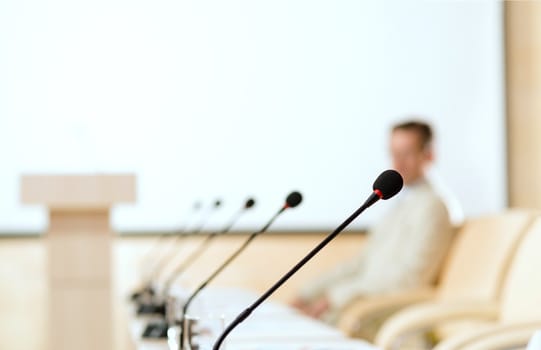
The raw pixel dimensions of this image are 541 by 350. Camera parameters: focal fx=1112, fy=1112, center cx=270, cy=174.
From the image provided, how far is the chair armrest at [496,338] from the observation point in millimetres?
3104

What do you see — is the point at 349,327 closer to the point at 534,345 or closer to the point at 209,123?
the point at 209,123

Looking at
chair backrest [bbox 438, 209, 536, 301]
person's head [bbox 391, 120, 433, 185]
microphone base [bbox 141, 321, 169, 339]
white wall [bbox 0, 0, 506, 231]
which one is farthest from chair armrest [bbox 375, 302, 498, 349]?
white wall [bbox 0, 0, 506, 231]

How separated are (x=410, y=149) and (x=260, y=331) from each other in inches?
70.0

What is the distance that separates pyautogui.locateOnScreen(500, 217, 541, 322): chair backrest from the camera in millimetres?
3590

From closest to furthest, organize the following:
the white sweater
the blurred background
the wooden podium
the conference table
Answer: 1. the conference table
2. the wooden podium
3. the white sweater
4. the blurred background

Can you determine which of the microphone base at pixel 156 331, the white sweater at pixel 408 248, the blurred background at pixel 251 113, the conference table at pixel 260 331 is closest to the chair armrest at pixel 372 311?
the white sweater at pixel 408 248

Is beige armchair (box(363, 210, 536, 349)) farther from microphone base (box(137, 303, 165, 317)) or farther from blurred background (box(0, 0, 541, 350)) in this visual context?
blurred background (box(0, 0, 541, 350))

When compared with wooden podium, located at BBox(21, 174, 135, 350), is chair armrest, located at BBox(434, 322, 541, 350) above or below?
below

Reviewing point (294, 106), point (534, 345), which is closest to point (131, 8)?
point (294, 106)

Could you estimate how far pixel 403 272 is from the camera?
4543 millimetres

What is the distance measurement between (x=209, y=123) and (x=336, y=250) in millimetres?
963

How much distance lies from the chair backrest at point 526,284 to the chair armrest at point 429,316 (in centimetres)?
7

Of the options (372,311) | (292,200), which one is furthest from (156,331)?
(372,311)

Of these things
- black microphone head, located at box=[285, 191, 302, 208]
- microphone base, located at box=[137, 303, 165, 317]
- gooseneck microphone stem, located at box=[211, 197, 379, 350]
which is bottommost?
gooseneck microphone stem, located at box=[211, 197, 379, 350]
